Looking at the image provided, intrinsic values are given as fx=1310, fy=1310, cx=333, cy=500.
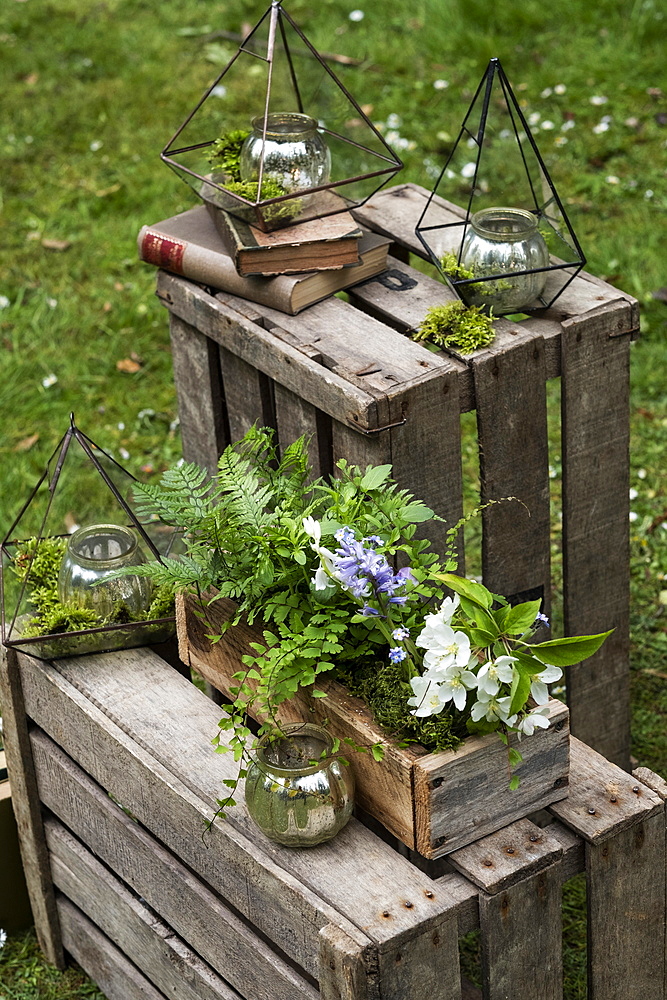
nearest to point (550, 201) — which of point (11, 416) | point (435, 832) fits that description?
point (435, 832)

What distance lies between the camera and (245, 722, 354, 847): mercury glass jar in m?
1.80

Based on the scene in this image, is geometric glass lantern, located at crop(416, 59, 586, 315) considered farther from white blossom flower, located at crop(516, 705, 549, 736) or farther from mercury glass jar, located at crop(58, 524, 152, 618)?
white blossom flower, located at crop(516, 705, 549, 736)

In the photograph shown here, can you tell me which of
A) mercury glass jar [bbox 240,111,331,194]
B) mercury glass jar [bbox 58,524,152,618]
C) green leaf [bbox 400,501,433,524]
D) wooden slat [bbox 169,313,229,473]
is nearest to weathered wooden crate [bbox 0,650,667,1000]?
mercury glass jar [bbox 58,524,152,618]

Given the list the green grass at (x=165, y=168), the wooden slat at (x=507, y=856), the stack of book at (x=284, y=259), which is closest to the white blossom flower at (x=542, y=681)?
the wooden slat at (x=507, y=856)

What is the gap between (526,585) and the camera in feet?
8.19

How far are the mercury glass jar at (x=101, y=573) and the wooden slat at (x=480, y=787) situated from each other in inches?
29.1

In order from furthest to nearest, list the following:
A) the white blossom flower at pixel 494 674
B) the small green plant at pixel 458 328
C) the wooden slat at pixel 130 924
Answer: the small green plant at pixel 458 328 → the wooden slat at pixel 130 924 → the white blossom flower at pixel 494 674

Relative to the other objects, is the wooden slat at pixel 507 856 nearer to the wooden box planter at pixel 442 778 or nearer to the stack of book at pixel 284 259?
the wooden box planter at pixel 442 778

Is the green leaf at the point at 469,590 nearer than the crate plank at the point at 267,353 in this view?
Yes

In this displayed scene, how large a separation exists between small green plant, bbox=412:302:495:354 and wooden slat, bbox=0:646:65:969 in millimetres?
925

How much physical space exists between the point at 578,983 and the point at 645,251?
2.81 meters

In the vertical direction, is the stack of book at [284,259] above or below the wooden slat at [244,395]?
above

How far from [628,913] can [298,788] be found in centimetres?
59

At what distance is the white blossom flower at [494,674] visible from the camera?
1.69 m
